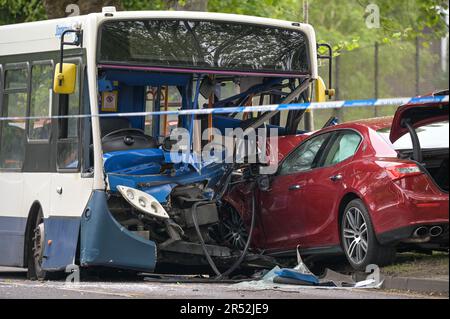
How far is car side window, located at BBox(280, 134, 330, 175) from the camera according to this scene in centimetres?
1447

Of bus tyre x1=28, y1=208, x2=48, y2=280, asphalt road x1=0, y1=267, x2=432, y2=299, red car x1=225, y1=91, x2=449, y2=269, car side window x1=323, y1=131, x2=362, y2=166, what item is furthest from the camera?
bus tyre x1=28, y1=208, x2=48, y2=280

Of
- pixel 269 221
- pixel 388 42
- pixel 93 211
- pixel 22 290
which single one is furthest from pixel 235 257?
pixel 388 42

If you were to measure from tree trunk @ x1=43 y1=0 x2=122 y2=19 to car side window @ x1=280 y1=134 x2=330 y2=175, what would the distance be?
760 centimetres

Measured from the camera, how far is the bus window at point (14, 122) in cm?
1561

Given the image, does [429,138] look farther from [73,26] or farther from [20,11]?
[20,11]

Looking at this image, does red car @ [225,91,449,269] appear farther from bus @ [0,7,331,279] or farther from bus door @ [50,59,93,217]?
bus door @ [50,59,93,217]

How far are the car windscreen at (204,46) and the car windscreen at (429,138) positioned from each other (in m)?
2.04

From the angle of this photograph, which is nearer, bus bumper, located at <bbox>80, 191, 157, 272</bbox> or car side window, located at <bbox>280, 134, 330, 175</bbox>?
bus bumper, located at <bbox>80, 191, 157, 272</bbox>

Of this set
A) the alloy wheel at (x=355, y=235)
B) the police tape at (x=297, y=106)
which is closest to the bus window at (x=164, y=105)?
the police tape at (x=297, y=106)

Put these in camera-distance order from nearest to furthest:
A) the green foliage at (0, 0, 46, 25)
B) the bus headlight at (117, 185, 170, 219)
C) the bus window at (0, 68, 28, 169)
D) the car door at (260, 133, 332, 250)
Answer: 1. the bus headlight at (117, 185, 170, 219)
2. the car door at (260, 133, 332, 250)
3. the bus window at (0, 68, 28, 169)
4. the green foliage at (0, 0, 46, 25)

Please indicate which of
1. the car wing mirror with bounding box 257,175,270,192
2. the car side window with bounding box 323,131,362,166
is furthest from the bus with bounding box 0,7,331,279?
the car side window with bounding box 323,131,362,166

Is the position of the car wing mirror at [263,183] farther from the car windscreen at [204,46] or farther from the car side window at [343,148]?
the car windscreen at [204,46]

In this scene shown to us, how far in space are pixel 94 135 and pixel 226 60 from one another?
186cm
